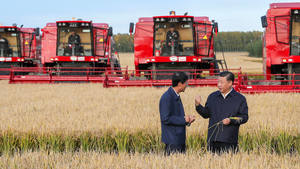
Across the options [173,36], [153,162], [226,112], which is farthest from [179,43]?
[153,162]

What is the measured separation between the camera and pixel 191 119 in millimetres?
3568

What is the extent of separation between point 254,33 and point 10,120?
102323mm

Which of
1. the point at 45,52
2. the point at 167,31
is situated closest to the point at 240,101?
the point at 167,31

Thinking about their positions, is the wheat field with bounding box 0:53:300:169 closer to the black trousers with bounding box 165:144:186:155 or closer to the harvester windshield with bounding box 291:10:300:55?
the black trousers with bounding box 165:144:186:155

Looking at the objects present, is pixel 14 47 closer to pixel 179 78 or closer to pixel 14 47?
pixel 14 47

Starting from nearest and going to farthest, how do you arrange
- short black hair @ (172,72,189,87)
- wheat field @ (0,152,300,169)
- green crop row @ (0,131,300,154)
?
wheat field @ (0,152,300,169) < short black hair @ (172,72,189,87) < green crop row @ (0,131,300,154)

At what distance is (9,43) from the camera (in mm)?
18594

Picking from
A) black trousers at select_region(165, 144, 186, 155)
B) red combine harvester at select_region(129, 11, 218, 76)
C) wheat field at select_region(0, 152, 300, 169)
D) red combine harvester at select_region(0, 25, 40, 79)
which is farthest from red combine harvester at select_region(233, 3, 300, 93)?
red combine harvester at select_region(0, 25, 40, 79)

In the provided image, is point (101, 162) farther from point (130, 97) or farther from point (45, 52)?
point (45, 52)

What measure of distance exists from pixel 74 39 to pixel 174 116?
44.7 ft

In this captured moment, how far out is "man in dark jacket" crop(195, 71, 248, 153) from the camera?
3646mm

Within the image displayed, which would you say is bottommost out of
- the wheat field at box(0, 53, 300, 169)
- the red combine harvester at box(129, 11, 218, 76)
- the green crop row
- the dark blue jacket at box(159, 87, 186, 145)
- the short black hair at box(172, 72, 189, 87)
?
the green crop row

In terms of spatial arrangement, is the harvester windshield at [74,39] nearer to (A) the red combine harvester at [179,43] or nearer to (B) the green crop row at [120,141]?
(A) the red combine harvester at [179,43]

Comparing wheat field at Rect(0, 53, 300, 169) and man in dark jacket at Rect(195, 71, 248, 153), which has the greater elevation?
man in dark jacket at Rect(195, 71, 248, 153)
